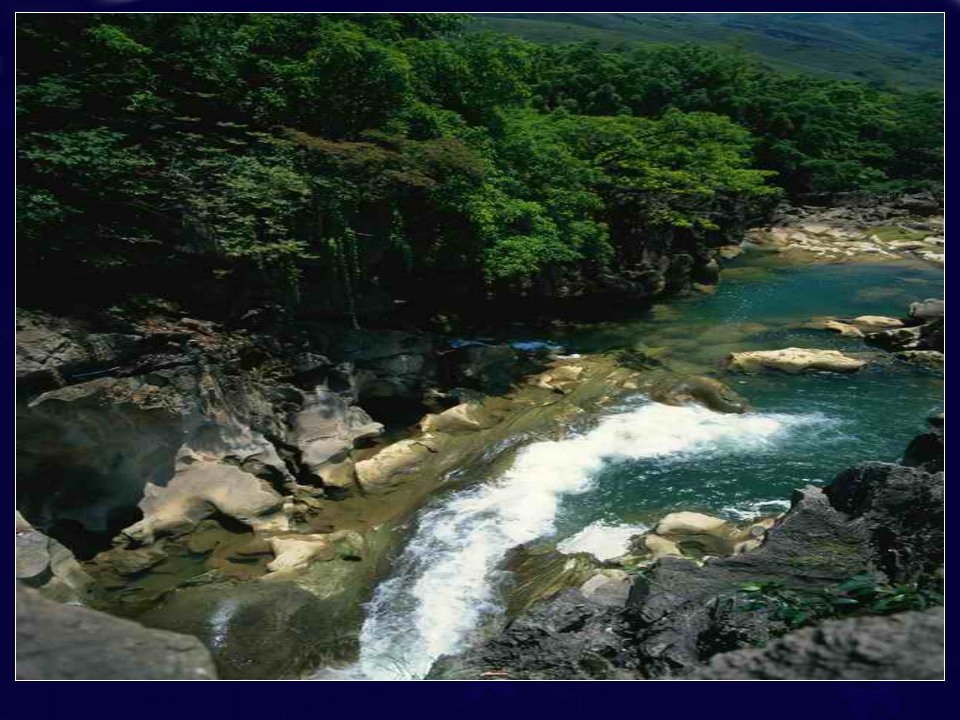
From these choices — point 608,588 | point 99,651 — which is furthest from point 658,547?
point 99,651

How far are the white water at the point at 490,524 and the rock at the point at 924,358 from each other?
4.20 m

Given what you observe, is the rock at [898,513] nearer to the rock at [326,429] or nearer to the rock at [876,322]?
the rock at [326,429]

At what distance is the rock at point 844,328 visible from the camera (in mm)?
18547

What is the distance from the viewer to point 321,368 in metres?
13.5

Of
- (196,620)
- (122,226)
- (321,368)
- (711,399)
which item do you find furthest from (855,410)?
(122,226)

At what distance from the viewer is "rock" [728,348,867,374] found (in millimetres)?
16203

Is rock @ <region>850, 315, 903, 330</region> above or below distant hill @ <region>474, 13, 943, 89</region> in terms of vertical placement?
below

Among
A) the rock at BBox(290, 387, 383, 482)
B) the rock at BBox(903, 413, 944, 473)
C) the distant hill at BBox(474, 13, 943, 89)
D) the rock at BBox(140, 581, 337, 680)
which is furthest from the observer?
the rock at BBox(290, 387, 383, 482)

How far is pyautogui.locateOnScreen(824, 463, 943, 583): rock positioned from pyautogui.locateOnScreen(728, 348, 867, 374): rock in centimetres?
772

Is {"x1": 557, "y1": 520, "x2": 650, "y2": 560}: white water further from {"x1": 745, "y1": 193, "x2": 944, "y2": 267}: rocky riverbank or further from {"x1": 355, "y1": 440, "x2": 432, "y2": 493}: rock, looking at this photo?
{"x1": 745, "y1": 193, "x2": 944, "y2": 267}: rocky riverbank

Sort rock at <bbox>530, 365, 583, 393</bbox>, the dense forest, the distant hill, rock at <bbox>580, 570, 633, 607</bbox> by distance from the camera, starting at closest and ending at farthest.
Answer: rock at <bbox>580, 570, 633, 607</bbox>, the distant hill, the dense forest, rock at <bbox>530, 365, 583, 393</bbox>

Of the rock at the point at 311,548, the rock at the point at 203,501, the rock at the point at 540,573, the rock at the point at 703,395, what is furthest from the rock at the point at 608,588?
the rock at the point at 703,395

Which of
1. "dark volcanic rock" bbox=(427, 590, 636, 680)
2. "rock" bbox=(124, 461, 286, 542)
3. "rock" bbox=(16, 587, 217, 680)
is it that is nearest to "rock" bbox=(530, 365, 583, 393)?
"rock" bbox=(124, 461, 286, 542)

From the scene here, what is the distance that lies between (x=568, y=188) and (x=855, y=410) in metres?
7.56
